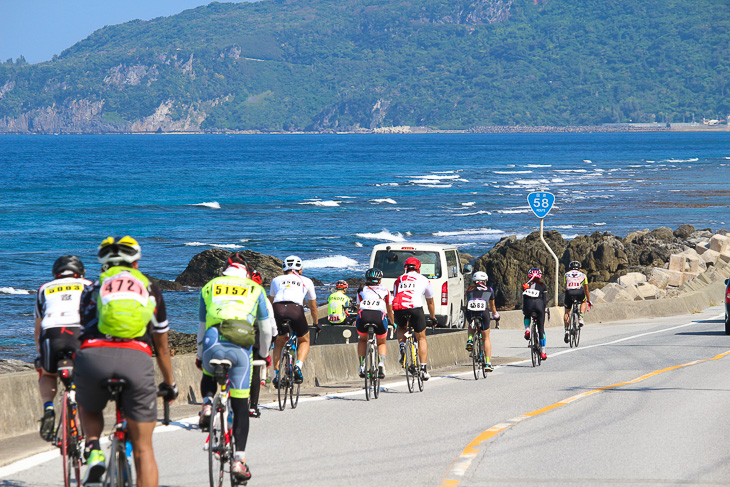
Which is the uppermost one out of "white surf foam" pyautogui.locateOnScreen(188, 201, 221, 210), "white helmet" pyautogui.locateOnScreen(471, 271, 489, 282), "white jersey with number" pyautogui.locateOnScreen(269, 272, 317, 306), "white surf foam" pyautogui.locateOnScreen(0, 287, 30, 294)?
"white surf foam" pyautogui.locateOnScreen(188, 201, 221, 210)

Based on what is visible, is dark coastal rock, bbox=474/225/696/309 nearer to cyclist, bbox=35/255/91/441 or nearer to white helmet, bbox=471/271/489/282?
white helmet, bbox=471/271/489/282

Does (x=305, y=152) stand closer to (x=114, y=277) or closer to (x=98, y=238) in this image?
(x=98, y=238)

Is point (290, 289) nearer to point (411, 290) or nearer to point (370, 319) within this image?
point (370, 319)

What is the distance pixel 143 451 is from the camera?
5.96 m

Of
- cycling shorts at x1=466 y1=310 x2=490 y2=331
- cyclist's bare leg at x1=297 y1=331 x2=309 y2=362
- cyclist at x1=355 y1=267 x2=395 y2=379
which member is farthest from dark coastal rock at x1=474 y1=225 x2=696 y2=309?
cyclist's bare leg at x1=297 y1=331 x2=309 y2=362

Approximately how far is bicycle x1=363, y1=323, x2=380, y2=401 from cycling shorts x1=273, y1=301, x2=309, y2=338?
3.34ft

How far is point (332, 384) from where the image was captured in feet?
47.5

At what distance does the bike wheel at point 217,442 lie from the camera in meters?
6.95

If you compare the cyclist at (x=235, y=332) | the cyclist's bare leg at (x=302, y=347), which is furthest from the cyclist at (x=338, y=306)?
the cyclist at (x=235, y=332)

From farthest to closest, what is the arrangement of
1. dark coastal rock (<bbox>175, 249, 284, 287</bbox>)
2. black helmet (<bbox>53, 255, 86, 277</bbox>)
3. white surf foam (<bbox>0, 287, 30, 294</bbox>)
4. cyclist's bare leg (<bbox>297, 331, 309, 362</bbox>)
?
dark coastal rock (<bbox>175, 249, 284, 287</bbox>), white surf foam (<bbox>0, 287, 30, 294</bbox>), cyclist's bare leg (<bbox>297, 331, 309, 362</bbox>), black helmet (<bbox>53, 255, 86, 277</bbox>)

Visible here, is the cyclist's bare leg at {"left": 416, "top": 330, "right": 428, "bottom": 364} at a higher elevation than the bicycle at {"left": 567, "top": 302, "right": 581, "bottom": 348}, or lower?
higher

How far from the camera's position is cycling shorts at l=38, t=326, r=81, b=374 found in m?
7.54

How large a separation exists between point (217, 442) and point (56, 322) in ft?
5.27

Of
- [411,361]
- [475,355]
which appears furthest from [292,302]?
[475,355]
